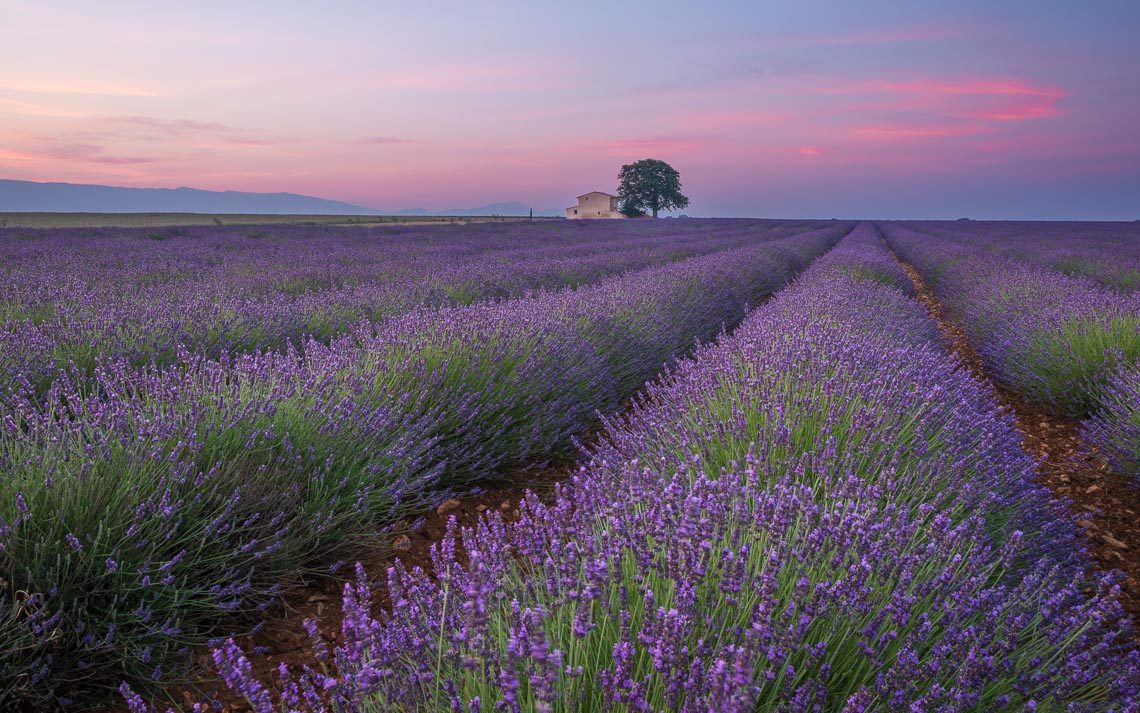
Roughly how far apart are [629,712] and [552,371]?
3.10 m

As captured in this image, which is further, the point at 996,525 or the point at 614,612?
the point at 996,525

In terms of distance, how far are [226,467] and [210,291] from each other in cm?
455

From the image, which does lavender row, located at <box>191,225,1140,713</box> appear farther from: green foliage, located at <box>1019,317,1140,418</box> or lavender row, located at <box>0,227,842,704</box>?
green foliage, located at <box>1019,317,1140,418</box>

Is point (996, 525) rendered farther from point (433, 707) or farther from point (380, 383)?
point (380, 383)

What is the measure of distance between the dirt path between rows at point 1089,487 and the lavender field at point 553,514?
0.07 meters

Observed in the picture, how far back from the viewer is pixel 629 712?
1046 millimetres

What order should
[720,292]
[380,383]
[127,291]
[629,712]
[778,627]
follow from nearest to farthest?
[629,712] < [778,627] < [380,383] < [127,291] < [720,292]

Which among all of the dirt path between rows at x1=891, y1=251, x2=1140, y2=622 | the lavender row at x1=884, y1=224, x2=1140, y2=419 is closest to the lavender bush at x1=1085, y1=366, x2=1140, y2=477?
the dirt path between rows at x1=891, y1=251, x2=1140, y2=622

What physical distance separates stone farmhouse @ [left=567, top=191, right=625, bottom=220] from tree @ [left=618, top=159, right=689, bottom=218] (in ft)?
25.2

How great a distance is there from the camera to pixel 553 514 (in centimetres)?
181

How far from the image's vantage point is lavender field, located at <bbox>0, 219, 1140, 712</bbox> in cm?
121

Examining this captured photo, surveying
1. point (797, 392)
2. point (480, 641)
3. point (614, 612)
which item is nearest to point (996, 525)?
point (797, 392)

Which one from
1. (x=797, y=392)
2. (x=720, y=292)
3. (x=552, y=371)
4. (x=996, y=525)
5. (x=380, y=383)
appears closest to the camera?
(x=996, y=525)

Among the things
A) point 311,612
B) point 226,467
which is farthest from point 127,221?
point 311,612
